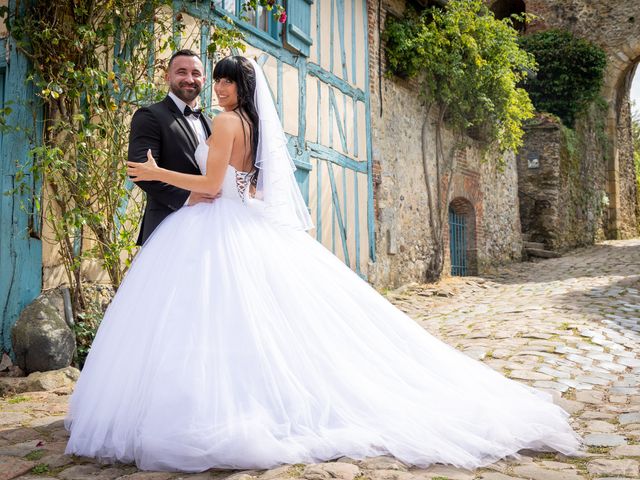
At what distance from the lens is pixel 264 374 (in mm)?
2428

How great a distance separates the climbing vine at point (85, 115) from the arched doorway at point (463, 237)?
8.34 meters

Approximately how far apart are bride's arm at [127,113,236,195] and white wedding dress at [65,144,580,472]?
0.48 ft

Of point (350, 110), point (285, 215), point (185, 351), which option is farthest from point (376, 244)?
point (185, 351)

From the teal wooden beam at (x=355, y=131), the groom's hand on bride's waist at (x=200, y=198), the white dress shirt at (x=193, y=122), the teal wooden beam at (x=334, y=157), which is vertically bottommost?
the groom's hand on bride's waist at (x=200, y=198)

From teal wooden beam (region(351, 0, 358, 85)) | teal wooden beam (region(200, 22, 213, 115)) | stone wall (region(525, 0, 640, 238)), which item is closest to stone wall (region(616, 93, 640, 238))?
stone wall (region(525, 0, 640, 238))

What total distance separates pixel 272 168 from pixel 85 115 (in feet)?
8.10

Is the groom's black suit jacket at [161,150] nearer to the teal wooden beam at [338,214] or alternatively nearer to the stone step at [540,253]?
the teal wooden beam at [338,214]

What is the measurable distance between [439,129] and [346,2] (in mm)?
3274

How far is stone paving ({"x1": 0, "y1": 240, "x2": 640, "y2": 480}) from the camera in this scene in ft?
7.39

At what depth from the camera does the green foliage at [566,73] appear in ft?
53.8

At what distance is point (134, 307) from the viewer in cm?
263

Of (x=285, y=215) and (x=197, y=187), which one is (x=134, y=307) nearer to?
(x=197, y=187)

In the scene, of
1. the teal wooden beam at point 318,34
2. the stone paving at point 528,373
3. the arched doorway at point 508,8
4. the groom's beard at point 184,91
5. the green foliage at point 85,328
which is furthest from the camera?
the arched doorway at point 508,8

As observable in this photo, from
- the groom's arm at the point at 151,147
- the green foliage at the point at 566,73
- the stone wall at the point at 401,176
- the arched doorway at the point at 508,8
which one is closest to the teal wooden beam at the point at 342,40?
the stone wall at the point at 401,176
